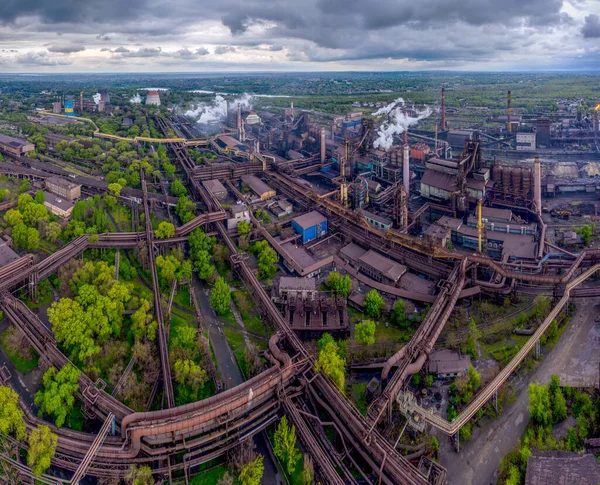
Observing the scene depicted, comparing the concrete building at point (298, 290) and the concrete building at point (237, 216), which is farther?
the concrete building at point (237, 216)

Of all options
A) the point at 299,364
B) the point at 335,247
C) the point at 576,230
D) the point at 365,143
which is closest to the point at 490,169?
the point at 576,230

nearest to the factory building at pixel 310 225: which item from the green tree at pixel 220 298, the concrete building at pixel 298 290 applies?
the concrete building at pixel 298 290

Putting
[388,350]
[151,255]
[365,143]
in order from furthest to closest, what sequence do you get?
[365,143]
[151,255]
[388,350]

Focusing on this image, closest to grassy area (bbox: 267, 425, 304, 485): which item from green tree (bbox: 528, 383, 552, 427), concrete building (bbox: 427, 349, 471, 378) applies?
concrete building (bbox: 427, 349, 471, 378)

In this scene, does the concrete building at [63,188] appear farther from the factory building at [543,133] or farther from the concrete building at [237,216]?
the factory building at [543,133]

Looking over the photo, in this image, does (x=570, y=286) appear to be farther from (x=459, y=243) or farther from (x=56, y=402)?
(x=56, y=402)

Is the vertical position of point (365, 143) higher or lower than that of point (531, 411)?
higher

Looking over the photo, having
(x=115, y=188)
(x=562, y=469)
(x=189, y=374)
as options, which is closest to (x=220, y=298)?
(x=189, y=374)
